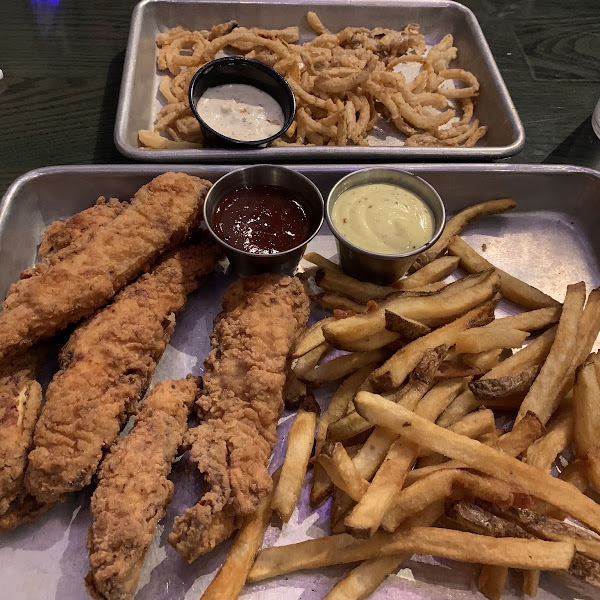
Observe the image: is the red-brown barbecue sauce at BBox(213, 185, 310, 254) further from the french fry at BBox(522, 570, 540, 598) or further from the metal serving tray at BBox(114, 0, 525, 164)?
the french fry at BBox(522, 570, 540, 598)

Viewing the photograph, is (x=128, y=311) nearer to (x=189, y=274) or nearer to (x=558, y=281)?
(x=189, y=274)

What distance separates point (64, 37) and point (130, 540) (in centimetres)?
418

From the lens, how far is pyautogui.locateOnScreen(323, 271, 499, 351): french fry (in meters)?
2.36

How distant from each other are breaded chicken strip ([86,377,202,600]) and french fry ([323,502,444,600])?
29.1 inches

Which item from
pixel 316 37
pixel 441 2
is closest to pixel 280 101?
pixel 316 37

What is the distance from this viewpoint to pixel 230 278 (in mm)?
3092

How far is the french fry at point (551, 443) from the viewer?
2.21m

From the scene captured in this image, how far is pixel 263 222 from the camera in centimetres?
281

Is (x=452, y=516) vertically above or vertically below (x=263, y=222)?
below

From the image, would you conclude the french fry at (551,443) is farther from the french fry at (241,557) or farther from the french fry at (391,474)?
the french fry at (241,557)

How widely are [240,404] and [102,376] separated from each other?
604mm

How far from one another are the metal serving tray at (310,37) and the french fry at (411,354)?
4.57 feet

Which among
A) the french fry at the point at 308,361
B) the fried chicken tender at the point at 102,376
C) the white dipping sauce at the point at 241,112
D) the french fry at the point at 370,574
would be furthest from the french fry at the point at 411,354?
the white dipping sauce at the point at 241,112

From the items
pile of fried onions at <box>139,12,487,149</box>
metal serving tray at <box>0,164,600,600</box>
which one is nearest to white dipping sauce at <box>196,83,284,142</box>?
pile of fried onions at <box>139,12,487,149</box>
